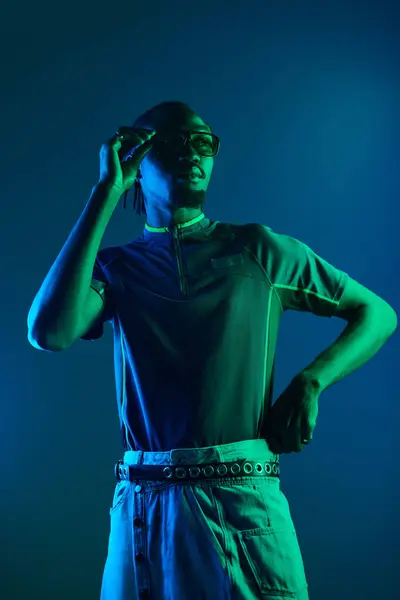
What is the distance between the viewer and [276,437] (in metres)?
1.24

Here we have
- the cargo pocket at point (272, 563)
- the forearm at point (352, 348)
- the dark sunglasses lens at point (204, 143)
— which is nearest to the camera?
the cargo pocket at point (272, 563)

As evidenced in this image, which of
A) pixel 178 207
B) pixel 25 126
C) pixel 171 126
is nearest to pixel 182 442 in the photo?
pixel 178 207

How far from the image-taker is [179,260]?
1.34 meters

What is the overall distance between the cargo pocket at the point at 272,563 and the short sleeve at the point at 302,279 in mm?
373

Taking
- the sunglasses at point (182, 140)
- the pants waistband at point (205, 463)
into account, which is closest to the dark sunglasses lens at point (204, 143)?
the sunglasses at point (182, 140)

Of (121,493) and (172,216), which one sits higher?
(172,216)

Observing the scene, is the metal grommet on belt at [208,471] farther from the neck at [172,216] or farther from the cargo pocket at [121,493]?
the neck at [172,216]

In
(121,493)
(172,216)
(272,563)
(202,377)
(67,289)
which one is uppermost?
(172,216)

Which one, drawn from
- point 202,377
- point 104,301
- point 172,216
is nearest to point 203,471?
point 202,377

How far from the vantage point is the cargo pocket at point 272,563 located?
1.15 meters

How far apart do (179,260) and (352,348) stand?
0.32 meters

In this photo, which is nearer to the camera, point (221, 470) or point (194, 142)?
point (221, 470)

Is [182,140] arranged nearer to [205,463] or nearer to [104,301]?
[104,301]

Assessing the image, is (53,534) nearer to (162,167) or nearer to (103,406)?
(103,406)
